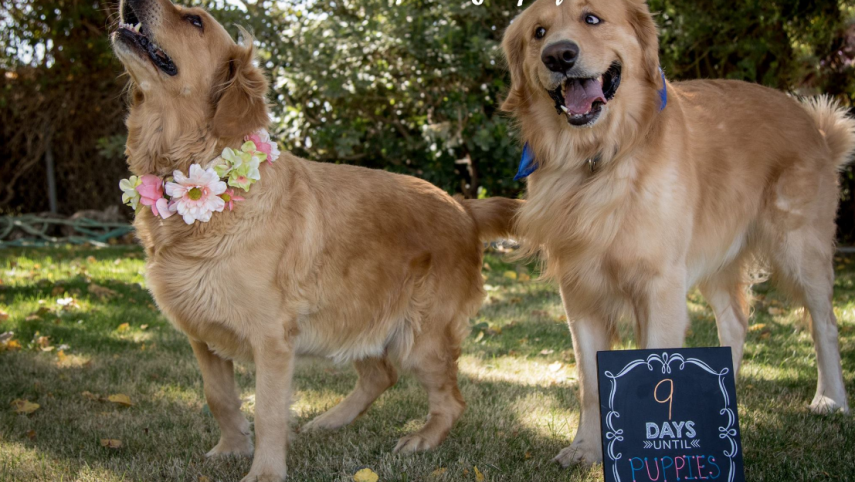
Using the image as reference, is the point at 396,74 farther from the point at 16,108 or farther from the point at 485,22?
the point at 16,108

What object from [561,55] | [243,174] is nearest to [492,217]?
[561,55]

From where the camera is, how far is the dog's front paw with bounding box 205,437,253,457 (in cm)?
307

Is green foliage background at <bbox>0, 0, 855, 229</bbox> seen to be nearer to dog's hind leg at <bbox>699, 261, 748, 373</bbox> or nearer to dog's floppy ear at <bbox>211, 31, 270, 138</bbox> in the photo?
dog's hind leg at <bbox>699, 261, 748, 373</bbox>

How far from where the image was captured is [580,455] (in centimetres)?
292

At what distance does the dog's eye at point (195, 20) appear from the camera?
9.44 feet

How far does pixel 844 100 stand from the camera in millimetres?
8148

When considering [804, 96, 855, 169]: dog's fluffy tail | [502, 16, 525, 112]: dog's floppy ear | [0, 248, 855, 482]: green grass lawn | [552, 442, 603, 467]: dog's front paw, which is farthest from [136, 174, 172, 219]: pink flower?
[804, 96, 855, 169]: dog's fluffy tail

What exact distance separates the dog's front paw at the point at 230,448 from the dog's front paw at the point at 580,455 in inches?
52.0

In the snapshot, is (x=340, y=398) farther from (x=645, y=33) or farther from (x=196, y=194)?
(x=645, y=33)

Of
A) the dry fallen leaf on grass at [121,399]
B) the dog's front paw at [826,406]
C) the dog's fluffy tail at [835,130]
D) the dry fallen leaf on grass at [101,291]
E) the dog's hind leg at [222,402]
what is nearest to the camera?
the dog's hind leg at [222,402]

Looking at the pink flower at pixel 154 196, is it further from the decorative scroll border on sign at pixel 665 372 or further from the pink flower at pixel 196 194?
the decorative scroll border on sign at pixel 665 372

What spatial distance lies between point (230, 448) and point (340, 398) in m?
0.97

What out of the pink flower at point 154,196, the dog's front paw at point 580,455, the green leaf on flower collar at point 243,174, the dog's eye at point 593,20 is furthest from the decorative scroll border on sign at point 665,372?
the pink flower at point 154,196

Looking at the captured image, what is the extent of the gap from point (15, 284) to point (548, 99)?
207 inches
